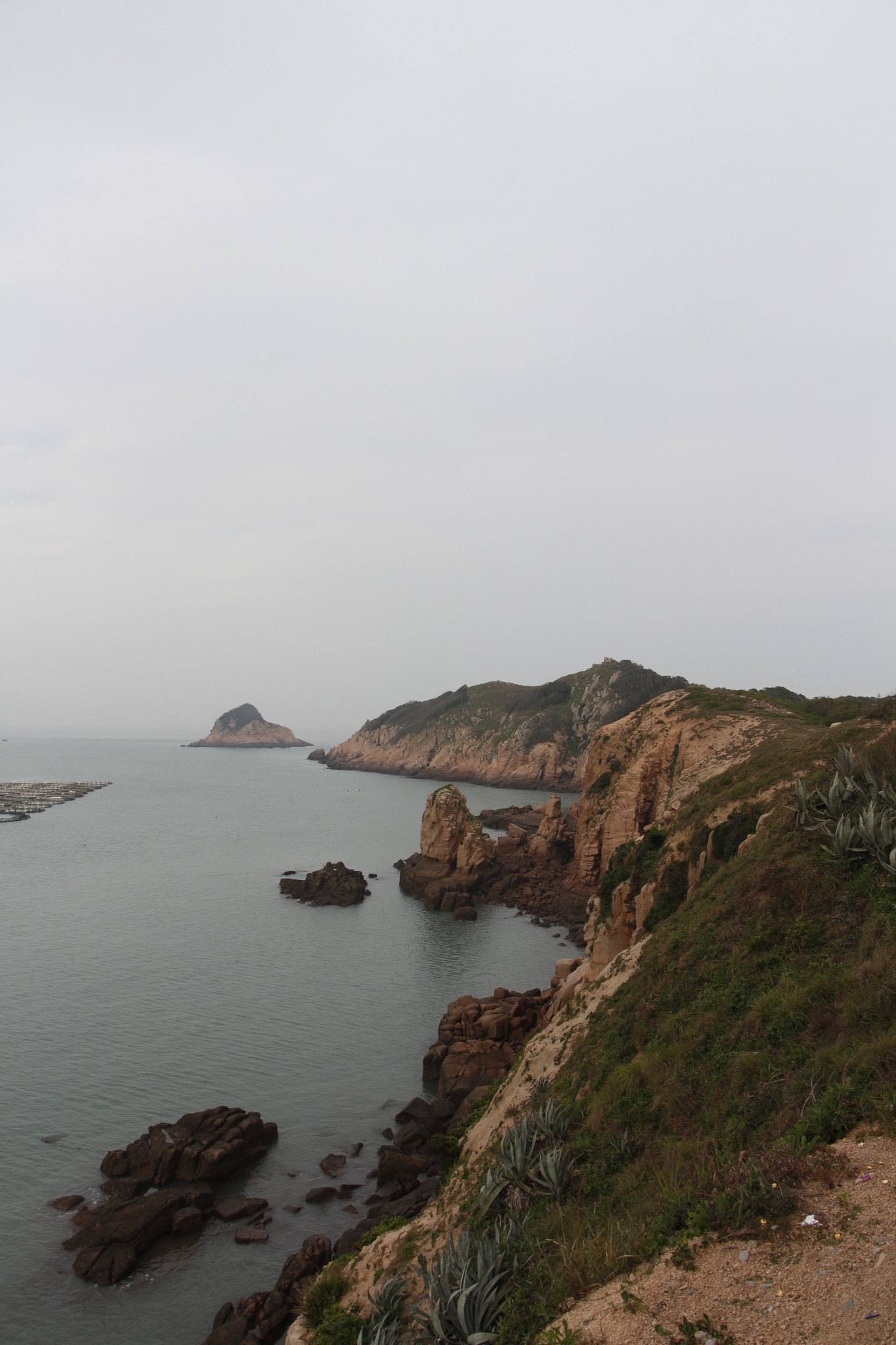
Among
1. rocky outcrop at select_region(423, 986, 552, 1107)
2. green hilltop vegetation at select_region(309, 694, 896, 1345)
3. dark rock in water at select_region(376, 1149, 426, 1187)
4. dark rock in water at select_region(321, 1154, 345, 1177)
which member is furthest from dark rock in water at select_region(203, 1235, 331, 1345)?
rocky outcrop at select_region(423, 986, 552, 1107)

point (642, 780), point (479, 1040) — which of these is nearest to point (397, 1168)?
point (479, 1040)

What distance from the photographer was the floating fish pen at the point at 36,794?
91625 millimetres

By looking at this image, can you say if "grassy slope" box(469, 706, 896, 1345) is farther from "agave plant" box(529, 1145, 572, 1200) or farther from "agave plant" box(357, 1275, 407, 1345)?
"agave plant" box(357, 1275, 407, 1345)

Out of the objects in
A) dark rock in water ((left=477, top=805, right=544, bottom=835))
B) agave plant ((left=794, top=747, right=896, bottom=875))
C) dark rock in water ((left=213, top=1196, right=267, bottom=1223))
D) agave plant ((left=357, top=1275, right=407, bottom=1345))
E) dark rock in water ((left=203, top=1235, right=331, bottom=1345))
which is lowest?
dark rock in water ((left=213, top=1196, right=267, bottom=1223))

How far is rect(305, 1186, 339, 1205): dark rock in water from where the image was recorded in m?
18.9

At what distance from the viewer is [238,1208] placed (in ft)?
60.2

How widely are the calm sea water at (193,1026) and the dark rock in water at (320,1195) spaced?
26cm

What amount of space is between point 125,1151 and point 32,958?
63.6 ft

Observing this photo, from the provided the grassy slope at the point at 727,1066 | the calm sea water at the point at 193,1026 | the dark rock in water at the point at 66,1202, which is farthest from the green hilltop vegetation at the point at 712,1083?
the dark rock in water at the point at 66,1202

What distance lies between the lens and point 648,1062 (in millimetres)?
13008

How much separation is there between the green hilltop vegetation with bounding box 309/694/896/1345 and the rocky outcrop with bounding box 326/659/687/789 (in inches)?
3653

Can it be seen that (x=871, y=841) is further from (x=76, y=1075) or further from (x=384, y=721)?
(x=384, y=721)

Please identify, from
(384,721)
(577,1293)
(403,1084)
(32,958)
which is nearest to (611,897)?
(403,1084)

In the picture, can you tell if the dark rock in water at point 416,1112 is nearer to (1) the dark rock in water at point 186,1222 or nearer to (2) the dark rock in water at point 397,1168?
(2) the dark rock in water at point 397,1168
